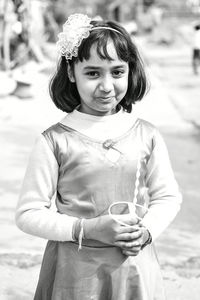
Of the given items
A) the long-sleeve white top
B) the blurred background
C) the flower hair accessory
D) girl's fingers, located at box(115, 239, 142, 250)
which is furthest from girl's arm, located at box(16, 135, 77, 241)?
the blurred background

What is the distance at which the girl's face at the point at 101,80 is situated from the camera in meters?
2.24

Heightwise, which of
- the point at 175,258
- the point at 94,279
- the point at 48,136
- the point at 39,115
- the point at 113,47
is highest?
the point at 113,47

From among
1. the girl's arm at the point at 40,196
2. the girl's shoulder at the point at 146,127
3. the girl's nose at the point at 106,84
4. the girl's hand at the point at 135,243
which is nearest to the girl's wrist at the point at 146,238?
the girl's hand at the point at 135,243

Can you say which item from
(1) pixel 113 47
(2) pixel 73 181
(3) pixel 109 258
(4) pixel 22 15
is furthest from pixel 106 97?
(4) pixel 22 15

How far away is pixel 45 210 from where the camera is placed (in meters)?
2.23

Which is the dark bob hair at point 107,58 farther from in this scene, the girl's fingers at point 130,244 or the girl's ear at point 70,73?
the girl's fingers at point 130,244

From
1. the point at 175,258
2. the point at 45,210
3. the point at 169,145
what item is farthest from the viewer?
the point at 169,145

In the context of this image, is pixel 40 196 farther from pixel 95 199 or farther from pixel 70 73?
pixel 70 73

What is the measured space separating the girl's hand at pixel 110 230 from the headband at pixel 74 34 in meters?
0.59

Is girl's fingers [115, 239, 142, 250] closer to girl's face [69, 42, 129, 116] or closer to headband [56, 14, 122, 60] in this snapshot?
girl's face [69, 42, 129, 116]

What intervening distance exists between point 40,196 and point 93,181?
0.19m

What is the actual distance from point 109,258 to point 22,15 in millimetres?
9083

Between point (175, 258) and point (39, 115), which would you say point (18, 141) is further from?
point (175, 258)

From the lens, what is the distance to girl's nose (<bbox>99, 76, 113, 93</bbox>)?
2238mm
